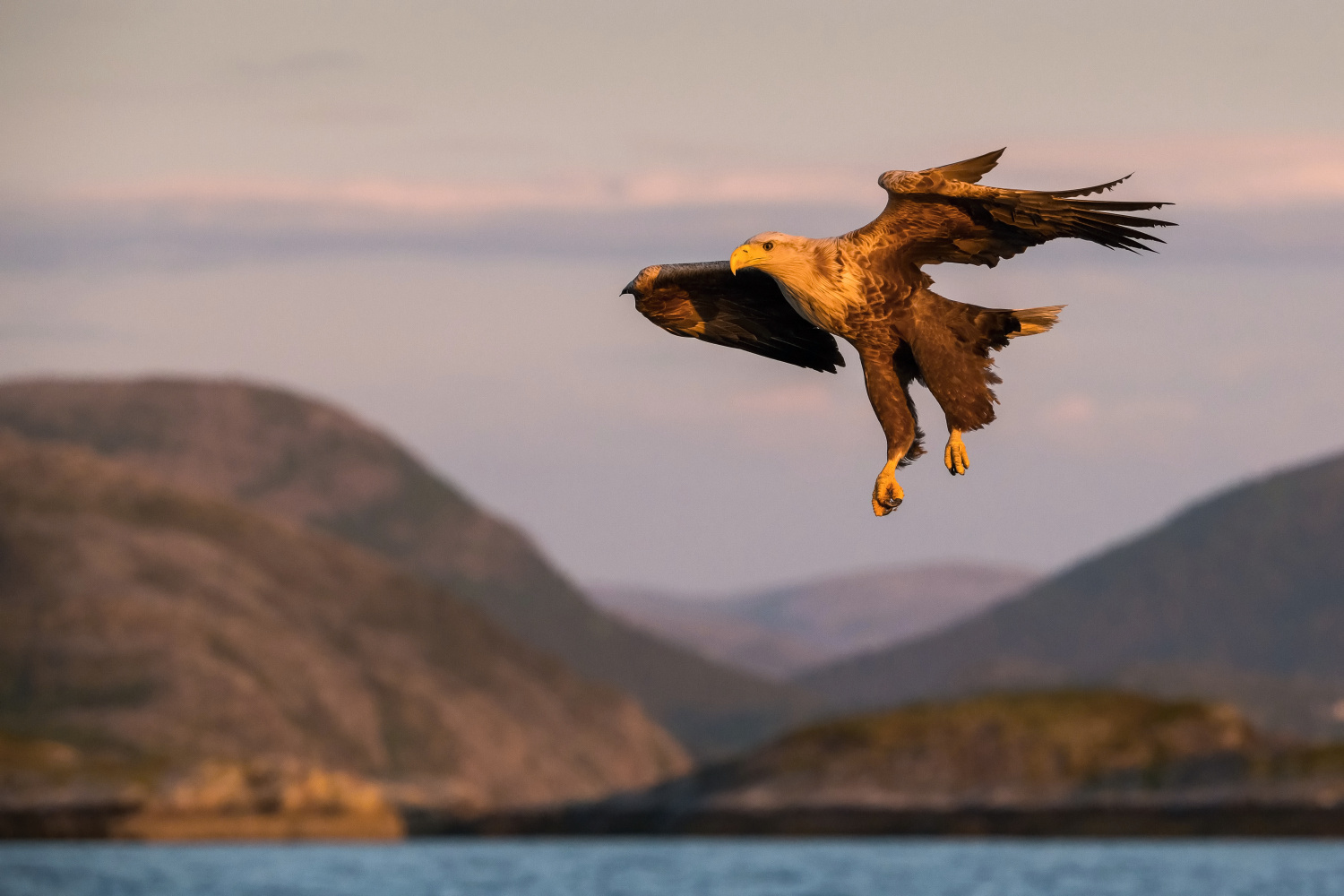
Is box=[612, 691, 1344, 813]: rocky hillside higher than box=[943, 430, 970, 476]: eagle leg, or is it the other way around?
box=[943, 430, 970, 476]: eagle leg

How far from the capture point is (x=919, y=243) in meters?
14.8

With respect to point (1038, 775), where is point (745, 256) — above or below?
above

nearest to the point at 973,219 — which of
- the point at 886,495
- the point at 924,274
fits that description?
the point at 924,274

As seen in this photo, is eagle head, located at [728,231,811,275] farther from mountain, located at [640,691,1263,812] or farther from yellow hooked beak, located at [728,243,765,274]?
mountain, located at [640,691,1263,812]

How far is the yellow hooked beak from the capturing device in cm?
1438

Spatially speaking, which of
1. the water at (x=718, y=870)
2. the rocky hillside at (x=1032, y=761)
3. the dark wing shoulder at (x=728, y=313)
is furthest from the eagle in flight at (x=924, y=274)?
the rocky hillside at (x=1032, y=761)

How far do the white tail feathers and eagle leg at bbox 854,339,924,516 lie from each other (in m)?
0.76

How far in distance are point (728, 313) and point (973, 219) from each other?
296cm

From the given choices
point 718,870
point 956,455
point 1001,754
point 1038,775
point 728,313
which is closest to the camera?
point 956,455

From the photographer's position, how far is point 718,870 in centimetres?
16088

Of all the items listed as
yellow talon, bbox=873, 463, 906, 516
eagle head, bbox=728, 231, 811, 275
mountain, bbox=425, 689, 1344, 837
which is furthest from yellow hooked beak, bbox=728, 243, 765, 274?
mountain, bbox=425, 689, 1344, 837

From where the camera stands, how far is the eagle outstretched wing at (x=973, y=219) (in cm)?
1434

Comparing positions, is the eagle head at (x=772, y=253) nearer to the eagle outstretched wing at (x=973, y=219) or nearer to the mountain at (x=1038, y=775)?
the eagle outstretched wing at (x=973, y=219)

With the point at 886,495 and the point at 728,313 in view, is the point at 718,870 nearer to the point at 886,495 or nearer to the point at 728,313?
the point at 728,313
